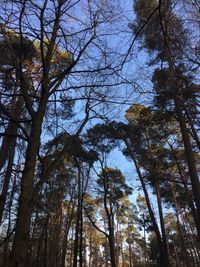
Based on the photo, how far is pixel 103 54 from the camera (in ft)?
14.5

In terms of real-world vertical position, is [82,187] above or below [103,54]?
above

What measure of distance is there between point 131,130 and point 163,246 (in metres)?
6.50

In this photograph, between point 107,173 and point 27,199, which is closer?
point 27,199

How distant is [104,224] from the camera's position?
36531 millimetres

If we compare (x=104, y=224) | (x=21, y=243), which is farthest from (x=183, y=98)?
(x=104, y=224)

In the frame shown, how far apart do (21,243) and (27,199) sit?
1.51 feet

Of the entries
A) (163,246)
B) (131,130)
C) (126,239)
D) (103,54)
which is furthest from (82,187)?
(126,239)

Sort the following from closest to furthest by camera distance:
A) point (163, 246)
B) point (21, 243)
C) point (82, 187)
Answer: point (21, 243), point (163, 246), point (82, 187)

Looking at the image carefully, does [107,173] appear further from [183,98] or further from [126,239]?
[126,239]

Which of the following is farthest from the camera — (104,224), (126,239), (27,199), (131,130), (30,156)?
(126,239)

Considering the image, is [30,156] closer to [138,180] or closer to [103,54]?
[103,54]

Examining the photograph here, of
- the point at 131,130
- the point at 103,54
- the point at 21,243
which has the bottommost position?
the point at 21,243

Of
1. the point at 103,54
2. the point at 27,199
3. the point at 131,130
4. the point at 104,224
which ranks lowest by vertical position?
the point at 27,199

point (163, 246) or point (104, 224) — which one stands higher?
point (104, 224)
